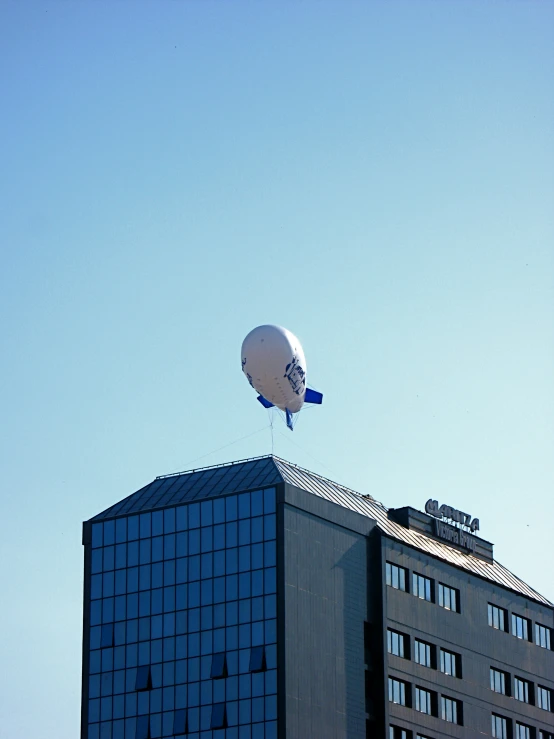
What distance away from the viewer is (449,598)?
153m

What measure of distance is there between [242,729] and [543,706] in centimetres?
4097

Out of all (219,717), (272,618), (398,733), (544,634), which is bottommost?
(219,717)

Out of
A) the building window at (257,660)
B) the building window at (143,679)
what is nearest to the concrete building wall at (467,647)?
the building window at (257,660)

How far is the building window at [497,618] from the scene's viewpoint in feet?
520

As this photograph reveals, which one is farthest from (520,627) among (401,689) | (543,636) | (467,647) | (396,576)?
(401,689)

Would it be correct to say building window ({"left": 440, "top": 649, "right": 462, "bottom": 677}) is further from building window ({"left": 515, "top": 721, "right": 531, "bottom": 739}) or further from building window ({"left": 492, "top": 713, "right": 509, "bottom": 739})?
building window ({"left": 515, "top": 721, "right": 531, "bottom": 739})

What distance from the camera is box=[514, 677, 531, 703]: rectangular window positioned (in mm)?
159125

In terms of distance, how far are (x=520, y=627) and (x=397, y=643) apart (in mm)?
22361

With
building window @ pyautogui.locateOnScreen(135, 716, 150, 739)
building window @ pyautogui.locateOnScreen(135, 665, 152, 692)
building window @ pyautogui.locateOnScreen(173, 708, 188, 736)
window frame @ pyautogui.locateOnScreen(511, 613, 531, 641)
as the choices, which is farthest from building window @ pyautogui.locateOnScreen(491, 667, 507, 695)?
building window @ pyautogui.locateOnScreen(135, 716, 150, 739)

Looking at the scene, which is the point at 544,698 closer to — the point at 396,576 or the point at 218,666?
the point at 396,576

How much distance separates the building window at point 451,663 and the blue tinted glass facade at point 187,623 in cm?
2183

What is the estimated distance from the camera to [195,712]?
136 metres

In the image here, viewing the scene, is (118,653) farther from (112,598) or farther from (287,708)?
(287,708)

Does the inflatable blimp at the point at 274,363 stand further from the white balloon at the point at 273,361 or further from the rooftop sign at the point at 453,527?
the rooftop sign at the point at 453,527
